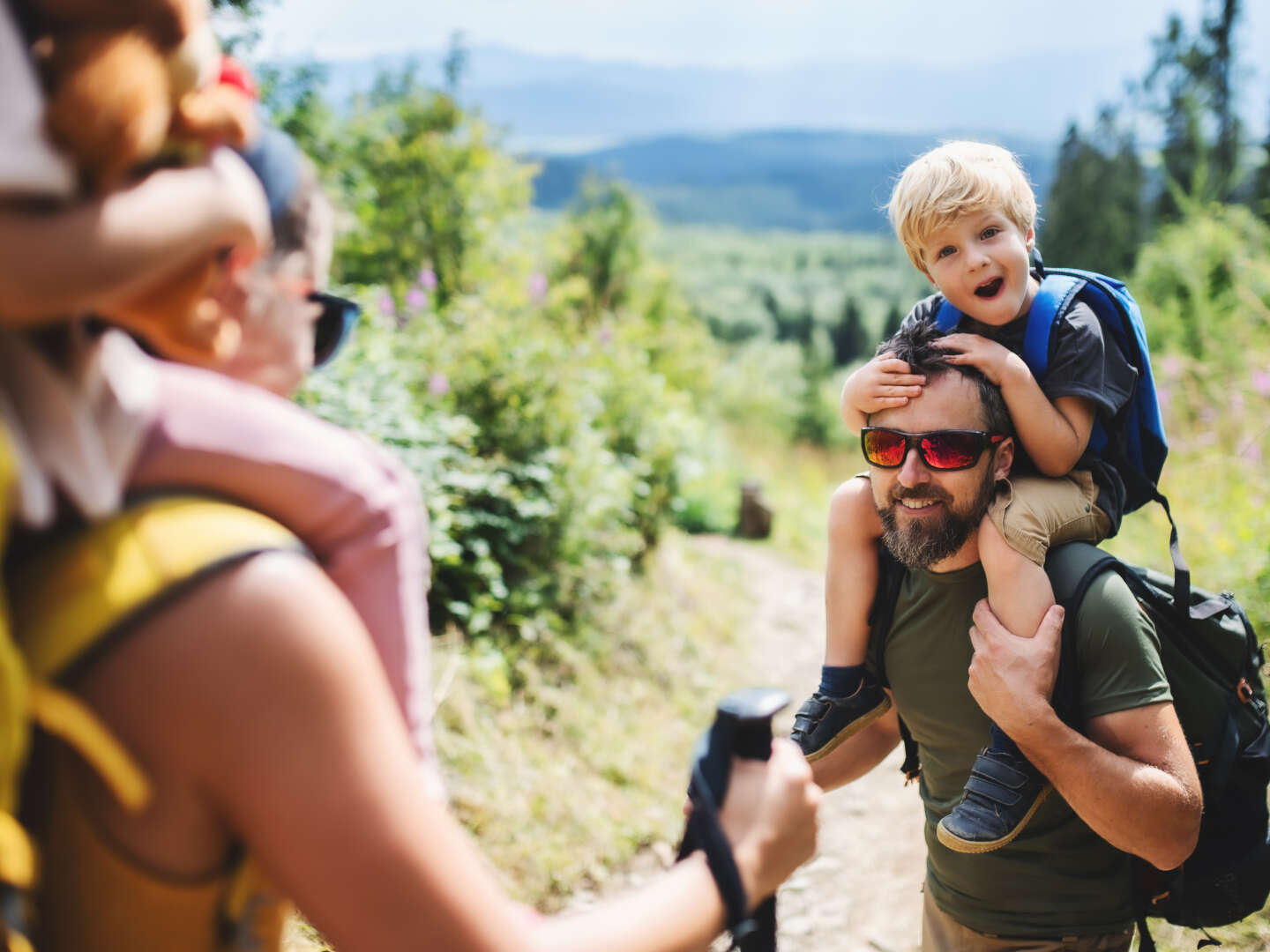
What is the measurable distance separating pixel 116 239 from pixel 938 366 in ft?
5.94

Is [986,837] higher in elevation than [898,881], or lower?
higher

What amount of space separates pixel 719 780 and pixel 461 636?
415 cm

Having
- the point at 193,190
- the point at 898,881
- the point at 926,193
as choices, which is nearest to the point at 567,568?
the point at 898,881

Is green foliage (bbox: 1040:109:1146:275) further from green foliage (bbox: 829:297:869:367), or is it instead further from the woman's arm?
the woman's arm

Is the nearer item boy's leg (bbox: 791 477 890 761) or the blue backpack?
the blue backpack

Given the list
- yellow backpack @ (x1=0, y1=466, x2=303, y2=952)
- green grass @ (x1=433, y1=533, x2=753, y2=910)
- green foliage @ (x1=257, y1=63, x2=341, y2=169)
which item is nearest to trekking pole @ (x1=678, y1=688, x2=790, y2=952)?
yellow backpack @ (x1=0, y1=466, x2=303, y2=952)

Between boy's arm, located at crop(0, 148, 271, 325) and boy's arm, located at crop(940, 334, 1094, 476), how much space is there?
5.52ft

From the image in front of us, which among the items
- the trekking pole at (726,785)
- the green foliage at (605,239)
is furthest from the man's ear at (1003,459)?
the green foliage at (605,239)

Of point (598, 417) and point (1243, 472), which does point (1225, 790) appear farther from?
point (598, 417)

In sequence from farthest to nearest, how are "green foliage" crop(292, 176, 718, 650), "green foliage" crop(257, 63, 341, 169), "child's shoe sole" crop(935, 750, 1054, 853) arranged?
"green foliage" crop(257, 63, 341, 169) → "green foliage" crop(292, 176, 718, 650) → "child's shoe sole" crop(935, 750, 1054, 853)

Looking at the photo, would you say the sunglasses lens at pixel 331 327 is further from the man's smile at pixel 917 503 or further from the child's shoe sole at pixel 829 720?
the child's shoe sole at pixel 829 720

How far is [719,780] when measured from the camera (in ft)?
3.81

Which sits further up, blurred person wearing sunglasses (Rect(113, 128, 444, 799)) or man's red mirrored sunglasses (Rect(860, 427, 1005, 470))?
blurred person wearing sunglasses (Rect(113, 128, 444, 799))

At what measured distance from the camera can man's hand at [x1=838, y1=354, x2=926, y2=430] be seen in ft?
6.97
